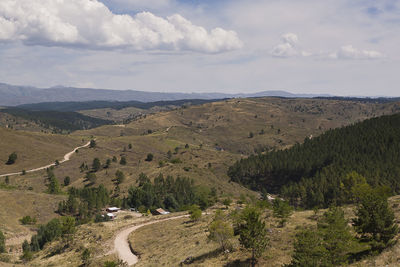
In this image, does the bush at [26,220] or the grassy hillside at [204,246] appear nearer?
the grassy hillside at [204,246]

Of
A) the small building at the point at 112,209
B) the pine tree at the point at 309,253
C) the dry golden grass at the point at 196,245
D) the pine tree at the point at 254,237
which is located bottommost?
the small building at the point at 112,209

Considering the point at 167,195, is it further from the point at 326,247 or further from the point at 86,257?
the point at 326,247

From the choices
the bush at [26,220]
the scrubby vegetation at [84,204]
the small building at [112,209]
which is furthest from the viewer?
the small building at [112,209]

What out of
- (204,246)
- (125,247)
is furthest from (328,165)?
(125,247)

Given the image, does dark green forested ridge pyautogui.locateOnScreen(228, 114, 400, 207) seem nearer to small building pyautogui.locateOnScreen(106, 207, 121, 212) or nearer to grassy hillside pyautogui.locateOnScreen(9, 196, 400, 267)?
grassy hillside pyautogui.locateOnScreen(9, 196, 400, 267)

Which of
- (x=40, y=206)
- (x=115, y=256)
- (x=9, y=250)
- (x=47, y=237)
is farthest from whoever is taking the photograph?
(x=40, y=206)

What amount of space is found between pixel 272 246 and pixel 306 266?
15976 millimetres

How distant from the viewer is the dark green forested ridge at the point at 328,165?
392 ft

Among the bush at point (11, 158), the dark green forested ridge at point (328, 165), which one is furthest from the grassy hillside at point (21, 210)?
the bush at point (11, 158)

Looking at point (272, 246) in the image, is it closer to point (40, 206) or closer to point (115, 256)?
point (115, 256)

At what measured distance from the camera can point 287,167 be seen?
169 m

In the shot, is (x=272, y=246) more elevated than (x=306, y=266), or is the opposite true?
(x=306, y=266)

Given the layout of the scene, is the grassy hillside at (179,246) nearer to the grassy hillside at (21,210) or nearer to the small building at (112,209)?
the grassy hillside at (21,210)

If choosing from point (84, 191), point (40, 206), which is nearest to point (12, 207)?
point (40, 206)
